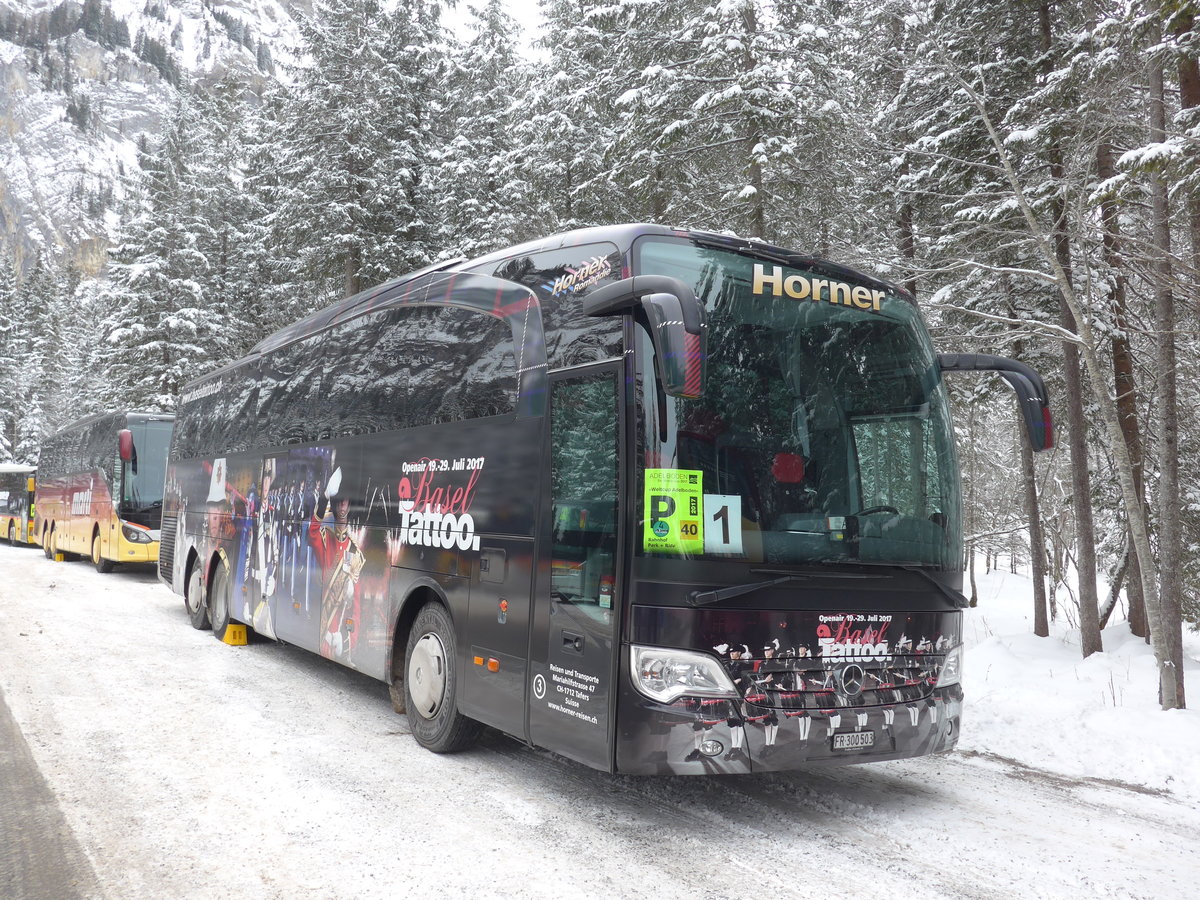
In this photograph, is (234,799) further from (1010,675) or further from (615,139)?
(615,139)

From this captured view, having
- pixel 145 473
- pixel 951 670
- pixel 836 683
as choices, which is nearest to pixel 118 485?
pixel 145 473

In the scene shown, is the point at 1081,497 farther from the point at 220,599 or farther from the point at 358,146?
the point at 358,146

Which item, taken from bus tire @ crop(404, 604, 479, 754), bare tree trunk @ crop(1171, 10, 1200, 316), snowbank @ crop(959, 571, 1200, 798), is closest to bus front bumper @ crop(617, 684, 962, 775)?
bus tire @ crop(404, 604, 479, 754)

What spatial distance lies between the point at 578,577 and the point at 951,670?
2.43m

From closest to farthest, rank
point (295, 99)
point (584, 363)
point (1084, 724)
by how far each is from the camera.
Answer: point (584, 363), point (1084, 724), point (295, 99)

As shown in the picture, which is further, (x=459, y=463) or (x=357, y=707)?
(x=357, y=707)

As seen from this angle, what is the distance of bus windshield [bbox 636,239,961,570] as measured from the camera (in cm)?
462

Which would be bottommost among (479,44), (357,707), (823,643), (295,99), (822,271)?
(357,707)

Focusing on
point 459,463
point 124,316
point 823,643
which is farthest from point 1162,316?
point 124,316

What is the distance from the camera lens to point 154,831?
4613 mm

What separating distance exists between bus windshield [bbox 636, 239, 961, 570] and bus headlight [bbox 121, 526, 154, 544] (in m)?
17.8

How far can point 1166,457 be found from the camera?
339 inches

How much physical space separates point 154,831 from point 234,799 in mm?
578

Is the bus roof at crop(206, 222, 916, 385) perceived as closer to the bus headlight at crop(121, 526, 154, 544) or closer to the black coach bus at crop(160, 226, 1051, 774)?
the black coach bus at crop(160, 226, 1051, 774)
